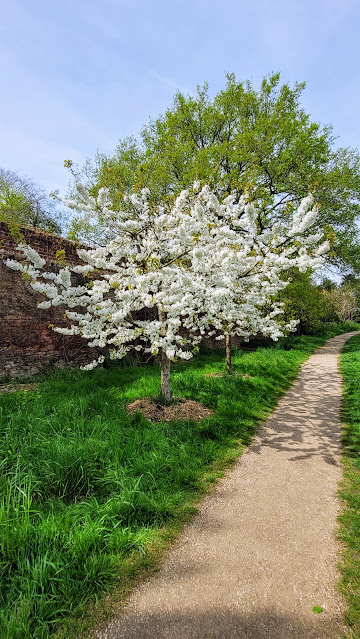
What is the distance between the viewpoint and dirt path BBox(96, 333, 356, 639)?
1989 mm

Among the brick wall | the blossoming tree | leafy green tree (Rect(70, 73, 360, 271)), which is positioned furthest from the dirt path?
leafy green tree (Rect(70, 73, 360, 271))

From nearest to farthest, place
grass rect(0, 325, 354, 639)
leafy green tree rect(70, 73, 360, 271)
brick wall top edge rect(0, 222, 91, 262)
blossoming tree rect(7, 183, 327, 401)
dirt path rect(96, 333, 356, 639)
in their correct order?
1. dirt path rect(96, 333, 356, 639)
2. grass rect(0, 325, 354, 639)
3. blossoming tree rect(7, 183, 327, 401)
4. brick wall top edge rect(0, 222, 91, 262)
5. leafy green tree rect(70, 73, 360, 271)

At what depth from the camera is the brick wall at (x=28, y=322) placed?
6953 millimetres

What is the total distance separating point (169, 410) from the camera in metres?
5.58

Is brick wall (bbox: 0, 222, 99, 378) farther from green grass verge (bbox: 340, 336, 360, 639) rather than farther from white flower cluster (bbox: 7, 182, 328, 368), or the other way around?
green grass verge (bbox: 340, 336, 360, 639)

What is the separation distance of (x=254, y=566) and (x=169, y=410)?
323cm

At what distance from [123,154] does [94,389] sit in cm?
1362

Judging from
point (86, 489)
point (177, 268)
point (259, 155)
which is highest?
point (259, 155)

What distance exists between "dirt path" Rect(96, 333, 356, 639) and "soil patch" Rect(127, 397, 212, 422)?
139cm

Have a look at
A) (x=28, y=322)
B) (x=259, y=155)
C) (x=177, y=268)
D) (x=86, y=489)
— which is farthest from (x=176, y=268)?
(x=259, y=155)

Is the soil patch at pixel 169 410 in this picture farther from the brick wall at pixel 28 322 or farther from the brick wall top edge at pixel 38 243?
the brick wall top edge at pixel 38 243

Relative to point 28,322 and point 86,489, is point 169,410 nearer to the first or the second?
point 86,489

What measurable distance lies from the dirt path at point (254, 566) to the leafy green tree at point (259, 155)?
36.9ft

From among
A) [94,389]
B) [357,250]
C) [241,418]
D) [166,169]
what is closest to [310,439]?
[241,418]
